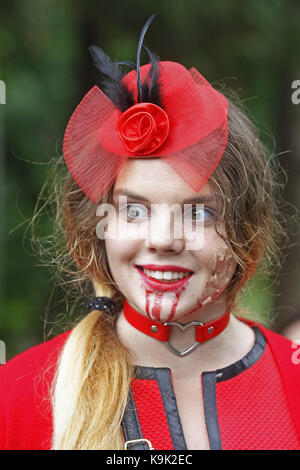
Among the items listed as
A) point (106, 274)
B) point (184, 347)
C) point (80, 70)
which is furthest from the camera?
point (80, 70)

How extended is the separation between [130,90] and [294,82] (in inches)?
133

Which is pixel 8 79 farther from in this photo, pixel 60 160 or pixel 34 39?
pixel 60 160

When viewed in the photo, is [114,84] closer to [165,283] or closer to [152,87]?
[152,87]

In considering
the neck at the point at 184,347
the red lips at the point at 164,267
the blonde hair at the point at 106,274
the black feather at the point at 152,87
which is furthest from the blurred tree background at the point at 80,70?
the red lips at the point at 164,267

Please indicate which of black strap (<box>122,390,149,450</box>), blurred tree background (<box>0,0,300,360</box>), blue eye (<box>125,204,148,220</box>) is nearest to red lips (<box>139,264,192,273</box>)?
blue eye (<box>125,204,148,220</box>)

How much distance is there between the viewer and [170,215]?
5.18ft

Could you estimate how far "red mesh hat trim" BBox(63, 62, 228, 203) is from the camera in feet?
5.19

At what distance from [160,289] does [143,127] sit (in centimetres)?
46

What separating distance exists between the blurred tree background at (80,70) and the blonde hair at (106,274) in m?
2.55

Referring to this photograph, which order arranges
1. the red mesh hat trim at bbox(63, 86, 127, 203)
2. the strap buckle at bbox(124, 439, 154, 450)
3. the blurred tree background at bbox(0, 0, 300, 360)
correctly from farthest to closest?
the blurred tree background at bbox(0, 0, 300, 360) → the red mesh hat trim at bbox(63, 86, 127, 203) → the strap buckle at bbox(124, 439, 154, 450)

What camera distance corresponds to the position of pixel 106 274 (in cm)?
188

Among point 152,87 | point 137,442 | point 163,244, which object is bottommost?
point 137,442

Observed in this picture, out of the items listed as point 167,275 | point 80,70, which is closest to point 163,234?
point 167,275

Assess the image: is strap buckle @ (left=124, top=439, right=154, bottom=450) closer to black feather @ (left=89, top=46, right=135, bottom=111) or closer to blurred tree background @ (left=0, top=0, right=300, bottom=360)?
black feather @ (left=89, top=46, right=135, bottom=111)
